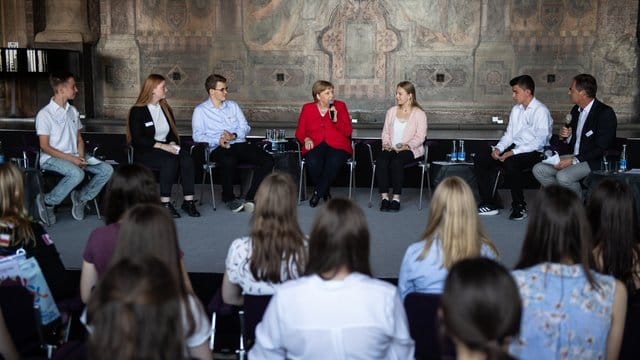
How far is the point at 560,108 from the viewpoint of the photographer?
503 inches

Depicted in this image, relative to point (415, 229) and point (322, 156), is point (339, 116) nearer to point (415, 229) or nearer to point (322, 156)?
point (322, 156)

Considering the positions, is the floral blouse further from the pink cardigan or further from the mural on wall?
the mural on wall

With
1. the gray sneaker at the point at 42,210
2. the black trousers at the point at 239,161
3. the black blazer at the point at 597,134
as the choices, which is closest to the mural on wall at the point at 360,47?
the black trousers at the point at 239,161

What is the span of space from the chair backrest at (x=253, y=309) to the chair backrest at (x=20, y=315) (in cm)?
78

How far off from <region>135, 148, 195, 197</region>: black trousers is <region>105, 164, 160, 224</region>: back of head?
156 inches

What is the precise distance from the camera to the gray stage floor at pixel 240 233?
18.4ft

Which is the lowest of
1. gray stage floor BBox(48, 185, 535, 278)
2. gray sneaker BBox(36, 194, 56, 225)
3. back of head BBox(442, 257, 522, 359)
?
gray stage floor BBox(48, 185, 535, 278)

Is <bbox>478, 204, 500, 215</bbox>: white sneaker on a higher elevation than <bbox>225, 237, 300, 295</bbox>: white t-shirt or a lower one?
lower

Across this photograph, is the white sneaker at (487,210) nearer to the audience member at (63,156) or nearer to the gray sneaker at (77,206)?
the audience member at (63,156)

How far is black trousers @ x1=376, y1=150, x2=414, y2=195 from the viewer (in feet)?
25.0

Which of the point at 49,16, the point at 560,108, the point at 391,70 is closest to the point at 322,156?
the point at 391,70

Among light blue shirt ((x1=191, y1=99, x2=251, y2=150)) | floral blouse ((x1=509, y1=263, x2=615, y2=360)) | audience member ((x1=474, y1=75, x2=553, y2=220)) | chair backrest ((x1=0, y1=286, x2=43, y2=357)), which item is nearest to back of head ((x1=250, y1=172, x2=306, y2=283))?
chair backrest ((x1=0, y1=286, x2=43, y2=357))

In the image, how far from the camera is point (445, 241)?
2996 millimetres

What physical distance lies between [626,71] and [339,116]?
6.66m
